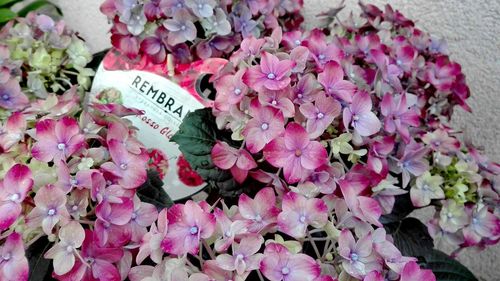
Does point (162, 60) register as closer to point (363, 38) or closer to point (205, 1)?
point (205, 1)

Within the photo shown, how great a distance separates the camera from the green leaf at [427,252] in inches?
40.1

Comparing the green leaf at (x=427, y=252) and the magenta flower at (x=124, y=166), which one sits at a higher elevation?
the magenta flower at (x=124, y=166)

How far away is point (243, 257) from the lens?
698 mm

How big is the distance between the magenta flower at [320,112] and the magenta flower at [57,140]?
302 mm

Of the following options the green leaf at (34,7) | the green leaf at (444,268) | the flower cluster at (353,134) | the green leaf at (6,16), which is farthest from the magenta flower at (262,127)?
the green leaf at (34,7)

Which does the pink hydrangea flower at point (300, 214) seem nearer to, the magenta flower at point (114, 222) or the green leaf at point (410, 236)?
the magenta flower at point (114, 222)

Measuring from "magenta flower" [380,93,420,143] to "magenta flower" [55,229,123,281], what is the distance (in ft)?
1.46

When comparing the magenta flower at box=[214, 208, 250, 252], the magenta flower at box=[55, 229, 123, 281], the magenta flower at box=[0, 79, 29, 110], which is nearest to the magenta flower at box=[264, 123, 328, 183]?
the magenta flower at box=[214, 208, 250, 252]

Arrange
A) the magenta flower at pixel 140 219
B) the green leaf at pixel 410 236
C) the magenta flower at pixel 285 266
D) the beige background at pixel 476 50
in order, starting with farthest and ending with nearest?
the beige background at pixel 476 50 < the green leaf at pixel 410 236 < the magenta flower at pixel 140 219 < the magenta flower at pixel 285 266

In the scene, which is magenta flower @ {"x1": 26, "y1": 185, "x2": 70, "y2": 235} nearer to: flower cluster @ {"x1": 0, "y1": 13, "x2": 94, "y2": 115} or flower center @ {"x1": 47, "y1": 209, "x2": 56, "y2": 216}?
flower center @ {"x1": 47, "y1": 209, "x2": 56, "y2": 216}

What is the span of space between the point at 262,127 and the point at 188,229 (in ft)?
0.62

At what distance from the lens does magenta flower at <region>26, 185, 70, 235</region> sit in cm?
73

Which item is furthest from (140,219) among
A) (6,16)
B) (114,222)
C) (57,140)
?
(6,16)

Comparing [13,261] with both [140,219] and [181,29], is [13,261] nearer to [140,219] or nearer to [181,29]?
[140,219]
